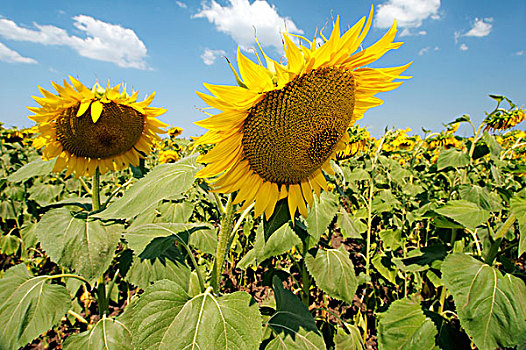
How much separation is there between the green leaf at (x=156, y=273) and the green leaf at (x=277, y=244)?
17.1 inches

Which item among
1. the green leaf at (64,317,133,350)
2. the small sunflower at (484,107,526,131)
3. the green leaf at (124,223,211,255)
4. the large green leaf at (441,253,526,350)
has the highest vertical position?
the small sunflower at (484,107,526,131)

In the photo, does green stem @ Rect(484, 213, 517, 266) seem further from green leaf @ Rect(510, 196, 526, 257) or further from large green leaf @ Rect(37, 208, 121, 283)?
large green leaf @ Rect(37, 208, 121, 283)

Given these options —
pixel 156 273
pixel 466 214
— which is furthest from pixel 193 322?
pixel 466 214

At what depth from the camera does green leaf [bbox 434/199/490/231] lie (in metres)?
1.79

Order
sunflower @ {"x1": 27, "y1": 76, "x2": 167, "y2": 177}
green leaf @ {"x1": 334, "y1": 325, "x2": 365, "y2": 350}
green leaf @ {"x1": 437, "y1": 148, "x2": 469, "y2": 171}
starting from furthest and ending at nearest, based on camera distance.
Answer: green leaf @ {"x1": 437, "y1": 148, "x2": 469, "y2": 171}
green leaf @ {"x1": 334, "y1": 325, "x2": 365, "y2": 350}
sunflower @ {"x1": 27, "y1": 76, "x2": 167, "y2": 177}

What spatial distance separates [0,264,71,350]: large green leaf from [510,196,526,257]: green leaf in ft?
7.63

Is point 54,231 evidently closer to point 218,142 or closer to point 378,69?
point 218,142

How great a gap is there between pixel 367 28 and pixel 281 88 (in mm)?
331

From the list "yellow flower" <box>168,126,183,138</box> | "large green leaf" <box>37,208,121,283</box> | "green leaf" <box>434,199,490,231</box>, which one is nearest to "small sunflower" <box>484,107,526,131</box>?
"green leaf" <box>434,199,490,231</box>

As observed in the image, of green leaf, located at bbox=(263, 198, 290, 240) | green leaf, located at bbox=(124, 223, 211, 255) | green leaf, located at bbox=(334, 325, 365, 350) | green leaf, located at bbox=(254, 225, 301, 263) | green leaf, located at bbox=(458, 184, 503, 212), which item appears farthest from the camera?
green leaf, located at bbox=(458, 184, 503, 212)

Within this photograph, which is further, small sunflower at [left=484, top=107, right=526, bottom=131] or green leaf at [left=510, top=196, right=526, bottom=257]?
small sunflower at [left=484, top=107, right=526, bottom=131]

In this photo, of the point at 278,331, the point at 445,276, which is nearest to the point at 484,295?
the point at 445,276

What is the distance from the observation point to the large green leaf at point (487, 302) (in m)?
1.48

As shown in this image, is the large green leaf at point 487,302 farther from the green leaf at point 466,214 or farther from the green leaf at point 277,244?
the green leaf at point 277,244
